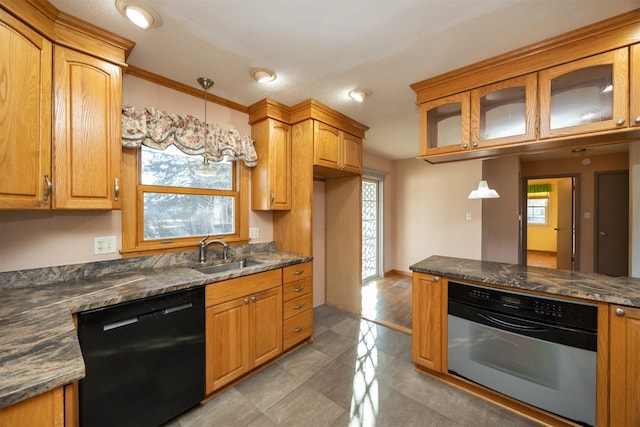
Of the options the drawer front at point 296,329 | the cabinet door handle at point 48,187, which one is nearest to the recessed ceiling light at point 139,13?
the cabinet door handle at point 48,187

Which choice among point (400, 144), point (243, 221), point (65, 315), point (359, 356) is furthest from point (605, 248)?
point (65, 315)

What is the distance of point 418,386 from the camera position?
1942 millimetres

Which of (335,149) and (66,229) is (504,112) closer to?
(335,149)

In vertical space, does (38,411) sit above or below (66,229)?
below

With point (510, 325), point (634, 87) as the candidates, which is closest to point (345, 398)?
point (510, 325)

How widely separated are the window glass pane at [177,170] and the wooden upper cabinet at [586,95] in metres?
2.42

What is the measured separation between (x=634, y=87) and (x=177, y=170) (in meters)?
3.11

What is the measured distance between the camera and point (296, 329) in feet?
7.84

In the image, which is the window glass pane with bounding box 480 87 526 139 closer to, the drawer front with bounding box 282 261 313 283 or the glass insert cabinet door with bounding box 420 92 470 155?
the glass insert cabinet door with bounding box 420 92 470 155

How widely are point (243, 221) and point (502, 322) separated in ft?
7.55

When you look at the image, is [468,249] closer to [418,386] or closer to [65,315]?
[418,386]

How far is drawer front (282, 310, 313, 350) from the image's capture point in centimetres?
229

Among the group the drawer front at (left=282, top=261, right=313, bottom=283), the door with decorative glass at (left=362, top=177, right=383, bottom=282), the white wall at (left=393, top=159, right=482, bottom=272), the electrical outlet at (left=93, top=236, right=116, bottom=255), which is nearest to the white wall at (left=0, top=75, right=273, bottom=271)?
the electrical outlet at (left=93, top=236, right=116, bottom=255)

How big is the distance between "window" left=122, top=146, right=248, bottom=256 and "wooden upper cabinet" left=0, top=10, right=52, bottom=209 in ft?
1.84
